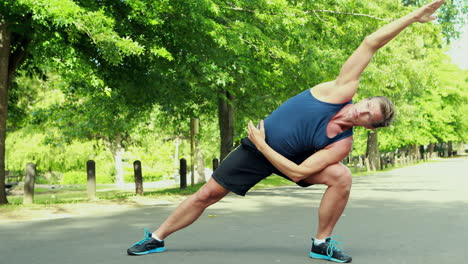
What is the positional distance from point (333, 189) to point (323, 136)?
1.52 ft

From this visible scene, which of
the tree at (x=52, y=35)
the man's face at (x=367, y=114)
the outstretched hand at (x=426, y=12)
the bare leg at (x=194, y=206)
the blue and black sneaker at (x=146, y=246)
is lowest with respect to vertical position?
the blue and black sneaker at (x=146, y=246)

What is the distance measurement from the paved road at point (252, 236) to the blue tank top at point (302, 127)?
3.21ft

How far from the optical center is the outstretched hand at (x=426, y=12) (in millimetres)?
4859

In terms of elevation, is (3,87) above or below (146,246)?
above

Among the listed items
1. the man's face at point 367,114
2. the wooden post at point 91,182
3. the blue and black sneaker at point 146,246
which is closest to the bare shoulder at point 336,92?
the man's face at point 367,114

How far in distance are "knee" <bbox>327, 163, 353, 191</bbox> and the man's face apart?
1.31 ft

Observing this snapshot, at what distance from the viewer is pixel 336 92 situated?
16.2 ft

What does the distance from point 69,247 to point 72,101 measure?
634 inches

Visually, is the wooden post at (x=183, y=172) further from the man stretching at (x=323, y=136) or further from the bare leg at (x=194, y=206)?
the man stretching at (x=323, y=136)

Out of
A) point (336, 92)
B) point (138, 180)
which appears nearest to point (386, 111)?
point (336, 92)

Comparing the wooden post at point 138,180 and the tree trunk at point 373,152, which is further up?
the tree trunk at point 373,152

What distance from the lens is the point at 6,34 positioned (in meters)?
12.3

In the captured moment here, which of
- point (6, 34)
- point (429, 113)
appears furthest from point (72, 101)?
point (429, 113)

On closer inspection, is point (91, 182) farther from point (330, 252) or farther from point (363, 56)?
point (363, 56)
